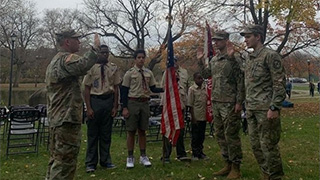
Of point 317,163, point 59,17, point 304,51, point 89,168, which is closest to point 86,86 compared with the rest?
point 89,168

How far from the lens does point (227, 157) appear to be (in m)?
4.79

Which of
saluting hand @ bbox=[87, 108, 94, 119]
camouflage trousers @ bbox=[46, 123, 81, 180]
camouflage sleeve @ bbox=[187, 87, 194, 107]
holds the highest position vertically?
camouflage sleeve @ bbox=[187, 87, 194, 107]

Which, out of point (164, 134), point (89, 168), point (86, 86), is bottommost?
point (89, 168)

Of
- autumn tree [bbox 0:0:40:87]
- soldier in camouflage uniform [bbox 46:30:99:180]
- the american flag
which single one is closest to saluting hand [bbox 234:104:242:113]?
the american flag

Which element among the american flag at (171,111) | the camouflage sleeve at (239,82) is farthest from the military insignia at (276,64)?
the american flag at (171,111)

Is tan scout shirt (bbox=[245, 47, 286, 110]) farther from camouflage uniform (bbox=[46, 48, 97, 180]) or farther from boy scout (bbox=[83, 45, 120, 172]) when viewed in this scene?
boy scout (bbox=[83, 45, 120, 172])

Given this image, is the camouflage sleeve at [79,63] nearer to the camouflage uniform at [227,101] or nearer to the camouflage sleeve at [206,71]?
the camouflage uniform at [227,101]

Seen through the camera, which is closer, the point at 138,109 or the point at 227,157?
the point at 227,157

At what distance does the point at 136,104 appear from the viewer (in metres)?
5.30

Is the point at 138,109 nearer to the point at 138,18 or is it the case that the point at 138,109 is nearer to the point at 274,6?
the point at 274,6

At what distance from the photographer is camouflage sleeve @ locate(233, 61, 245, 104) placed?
14.6ft

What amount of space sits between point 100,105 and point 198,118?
70.2 inches

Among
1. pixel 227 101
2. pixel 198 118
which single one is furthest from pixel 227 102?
pixel 198 118

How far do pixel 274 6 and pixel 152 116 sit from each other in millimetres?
6911
